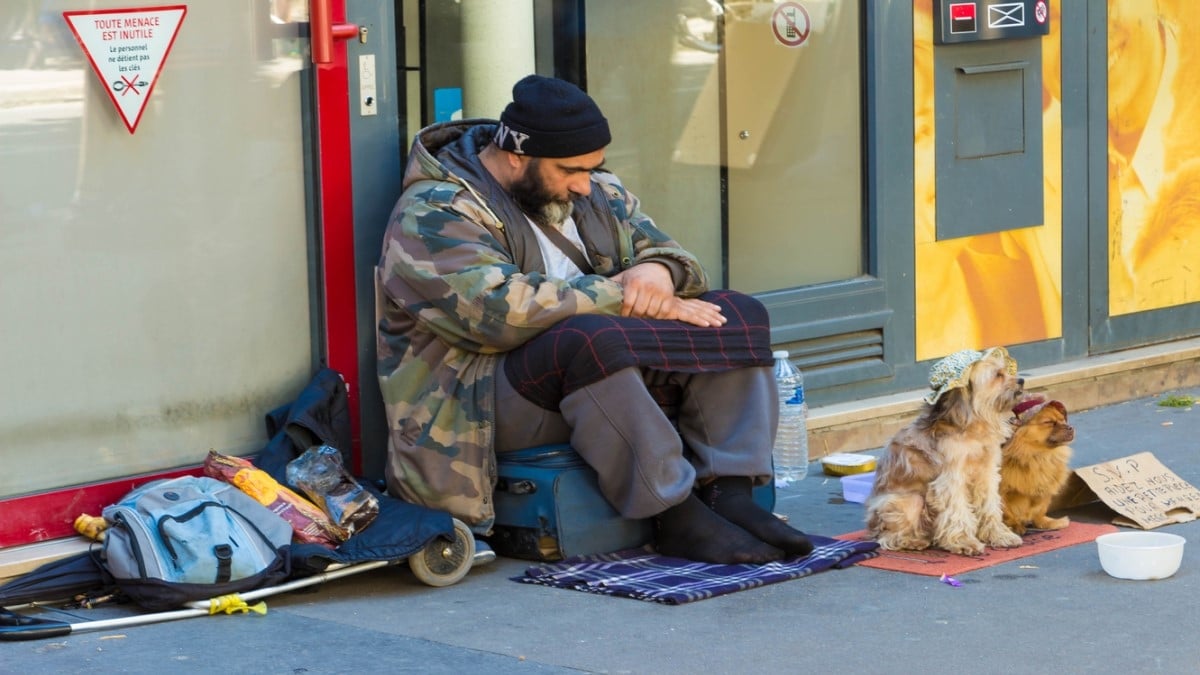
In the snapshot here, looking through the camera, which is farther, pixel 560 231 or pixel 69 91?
pixel 560 231

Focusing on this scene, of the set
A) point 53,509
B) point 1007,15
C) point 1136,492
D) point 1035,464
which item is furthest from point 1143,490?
point 53,509

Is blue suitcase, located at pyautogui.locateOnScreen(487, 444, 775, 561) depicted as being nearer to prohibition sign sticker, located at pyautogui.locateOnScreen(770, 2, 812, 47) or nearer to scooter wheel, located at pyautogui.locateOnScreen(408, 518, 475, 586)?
scooter wheel, located at pyautogui.locateOnScreen(408, 518, 475, 586)

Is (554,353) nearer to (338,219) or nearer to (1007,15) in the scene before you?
(338,219)

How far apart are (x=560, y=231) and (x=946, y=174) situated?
2477 mm

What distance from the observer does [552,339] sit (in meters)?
5.50

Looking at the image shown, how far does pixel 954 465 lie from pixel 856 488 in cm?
115

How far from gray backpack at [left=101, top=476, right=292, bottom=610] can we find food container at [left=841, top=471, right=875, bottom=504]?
7.30 ft

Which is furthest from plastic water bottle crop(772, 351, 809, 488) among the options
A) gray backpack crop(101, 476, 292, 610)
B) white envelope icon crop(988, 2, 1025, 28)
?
gray backpack crop(101, 476, 292, 610)

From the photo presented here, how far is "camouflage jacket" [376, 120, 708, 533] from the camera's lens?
554cm

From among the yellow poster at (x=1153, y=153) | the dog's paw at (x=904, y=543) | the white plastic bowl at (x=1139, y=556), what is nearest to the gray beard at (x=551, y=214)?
the dog's paw at (x=904, y=543)

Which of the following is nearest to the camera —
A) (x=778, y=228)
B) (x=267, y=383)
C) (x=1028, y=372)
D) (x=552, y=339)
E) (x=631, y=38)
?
A: (x=552, y=339)

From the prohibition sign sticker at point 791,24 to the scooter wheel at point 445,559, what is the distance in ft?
9.57

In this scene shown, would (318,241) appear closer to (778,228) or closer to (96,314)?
(96,314)

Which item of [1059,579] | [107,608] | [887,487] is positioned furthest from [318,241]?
[1059,579]
